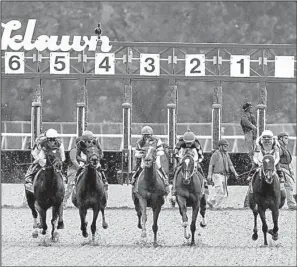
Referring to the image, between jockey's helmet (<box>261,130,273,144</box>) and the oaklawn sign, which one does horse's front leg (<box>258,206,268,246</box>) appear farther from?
the oaklawn sign

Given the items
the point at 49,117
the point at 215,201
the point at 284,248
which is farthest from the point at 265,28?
the point at 284,248

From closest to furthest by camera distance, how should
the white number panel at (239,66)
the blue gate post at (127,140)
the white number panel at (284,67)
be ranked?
the blue gate post at (127,140), the white number panel at (284,67), the white number panel at (239,66)

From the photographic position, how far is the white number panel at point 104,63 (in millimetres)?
28266

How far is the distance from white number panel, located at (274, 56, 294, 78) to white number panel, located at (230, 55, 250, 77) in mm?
665

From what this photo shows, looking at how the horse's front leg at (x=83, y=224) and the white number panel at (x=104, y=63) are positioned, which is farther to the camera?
the white number panel at (x=104, y=63)

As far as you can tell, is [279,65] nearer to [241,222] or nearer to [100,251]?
[241,222]

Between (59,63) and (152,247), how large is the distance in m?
11.4

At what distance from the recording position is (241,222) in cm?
2222

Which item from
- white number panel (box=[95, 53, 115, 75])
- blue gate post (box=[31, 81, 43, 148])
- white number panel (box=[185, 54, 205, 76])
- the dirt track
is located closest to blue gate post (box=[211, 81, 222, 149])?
white number panel (box=[185, 54, 205, 76])

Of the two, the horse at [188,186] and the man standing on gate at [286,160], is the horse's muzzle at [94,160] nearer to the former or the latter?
the horse at [188,186]

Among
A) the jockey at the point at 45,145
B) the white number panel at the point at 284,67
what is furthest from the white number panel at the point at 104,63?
the jockey at the point at 45,145

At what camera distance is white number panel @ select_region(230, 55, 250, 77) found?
94.0ft

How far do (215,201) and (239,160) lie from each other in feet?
11.3

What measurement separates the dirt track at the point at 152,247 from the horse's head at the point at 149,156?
3.59ft
